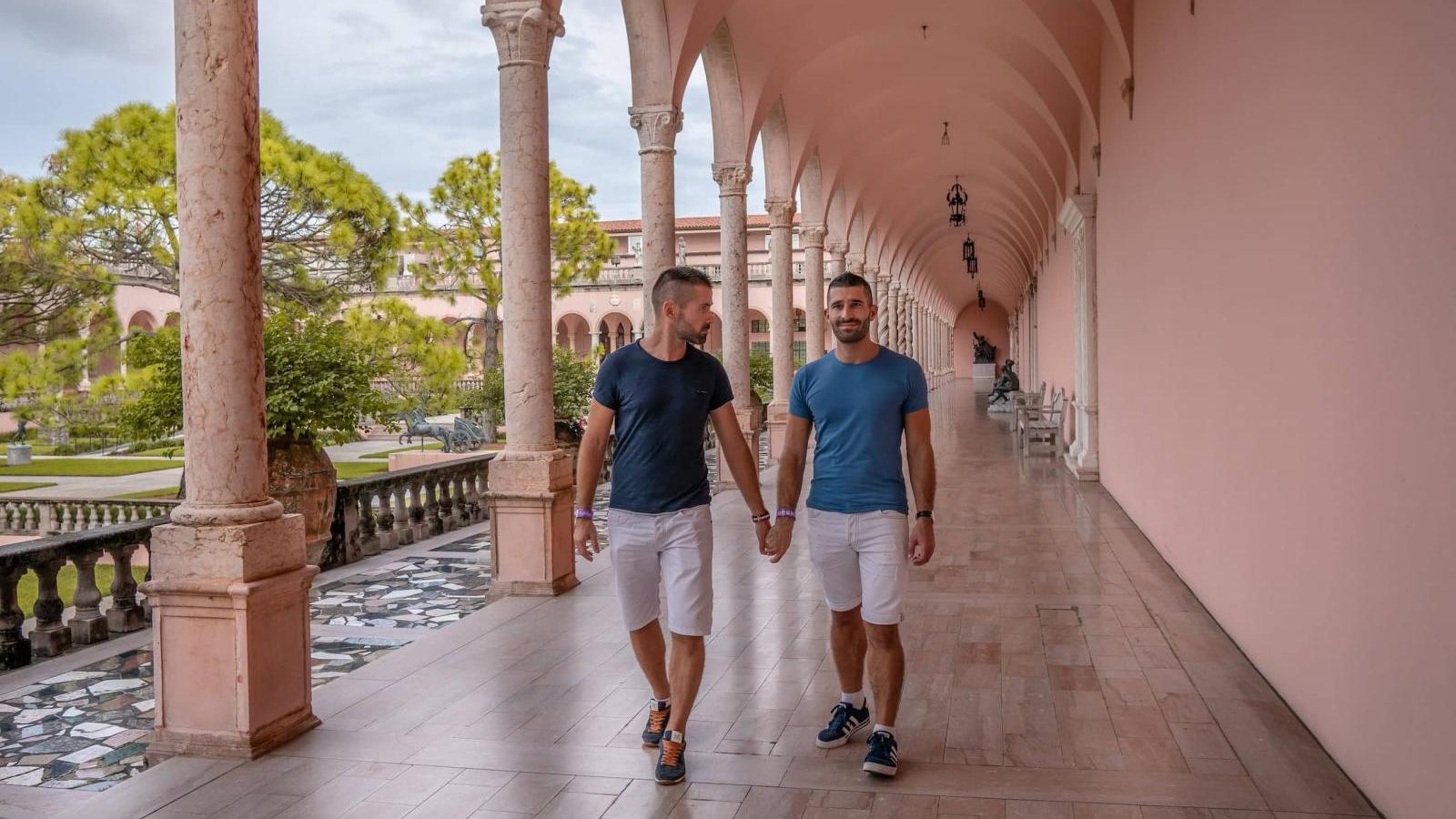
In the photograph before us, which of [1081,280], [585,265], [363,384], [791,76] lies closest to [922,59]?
[791,76]

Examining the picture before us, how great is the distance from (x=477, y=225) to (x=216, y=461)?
1001 inches

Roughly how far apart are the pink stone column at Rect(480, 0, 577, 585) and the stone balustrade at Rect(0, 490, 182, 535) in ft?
17.9

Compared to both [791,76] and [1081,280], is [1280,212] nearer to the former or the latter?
[1081,280]

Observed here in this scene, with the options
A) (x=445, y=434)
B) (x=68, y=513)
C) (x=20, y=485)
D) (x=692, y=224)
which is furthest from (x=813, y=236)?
(x=692, y=224)

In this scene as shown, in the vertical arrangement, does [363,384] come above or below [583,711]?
above

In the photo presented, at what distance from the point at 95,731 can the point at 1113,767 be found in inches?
167

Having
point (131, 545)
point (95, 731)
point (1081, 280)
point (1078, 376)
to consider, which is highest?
point (1081, 280)

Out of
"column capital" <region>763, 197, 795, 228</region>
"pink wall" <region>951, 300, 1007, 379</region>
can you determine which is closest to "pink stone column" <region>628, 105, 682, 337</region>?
"column capital" <region>763, 197, 795, 228</region>

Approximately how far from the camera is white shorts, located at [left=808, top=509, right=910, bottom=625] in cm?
390

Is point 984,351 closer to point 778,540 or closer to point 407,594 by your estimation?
point 407,594

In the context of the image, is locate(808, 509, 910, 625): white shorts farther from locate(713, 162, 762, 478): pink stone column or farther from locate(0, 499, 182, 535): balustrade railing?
locate(713, 162, 762, 478): pink stone column

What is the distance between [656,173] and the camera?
1046 cm

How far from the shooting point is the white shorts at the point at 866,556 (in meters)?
3.90

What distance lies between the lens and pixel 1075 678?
5102 millimetres
